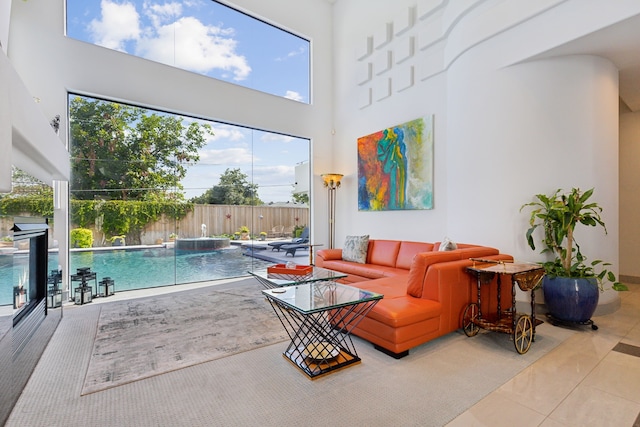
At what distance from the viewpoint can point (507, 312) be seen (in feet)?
10.7

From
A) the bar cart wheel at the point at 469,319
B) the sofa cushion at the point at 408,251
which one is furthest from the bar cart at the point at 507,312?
the sofa cushion at the point at 408,251

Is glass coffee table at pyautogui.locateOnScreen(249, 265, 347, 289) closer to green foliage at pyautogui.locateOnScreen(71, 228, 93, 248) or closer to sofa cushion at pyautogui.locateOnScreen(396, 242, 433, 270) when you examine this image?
sofa cushion at pyautogui.locateOnScreen(396, 242, 433, 270)

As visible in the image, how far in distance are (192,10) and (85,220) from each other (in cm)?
406

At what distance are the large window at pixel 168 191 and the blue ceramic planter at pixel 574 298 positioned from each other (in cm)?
473

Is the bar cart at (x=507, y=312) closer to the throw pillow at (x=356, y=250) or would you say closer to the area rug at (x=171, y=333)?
the area rug at (x=171, y=333)

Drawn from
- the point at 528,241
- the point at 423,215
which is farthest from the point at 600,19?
the point at 423,215

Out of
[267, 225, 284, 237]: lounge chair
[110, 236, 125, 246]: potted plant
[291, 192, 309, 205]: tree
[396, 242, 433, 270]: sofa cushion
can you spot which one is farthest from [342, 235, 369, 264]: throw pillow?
[110, 236, 125, 246]: potted plant

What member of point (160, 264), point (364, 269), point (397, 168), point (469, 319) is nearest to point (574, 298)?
point (469, 319)

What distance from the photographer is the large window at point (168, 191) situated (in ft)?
16.0

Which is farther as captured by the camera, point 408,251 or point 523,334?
point 408,251

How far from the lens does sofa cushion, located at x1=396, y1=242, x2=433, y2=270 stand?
4.78 metres

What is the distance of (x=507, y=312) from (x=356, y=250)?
259 cm

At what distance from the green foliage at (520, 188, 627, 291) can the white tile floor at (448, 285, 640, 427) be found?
72cm

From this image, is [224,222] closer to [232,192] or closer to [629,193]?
[232,192]
